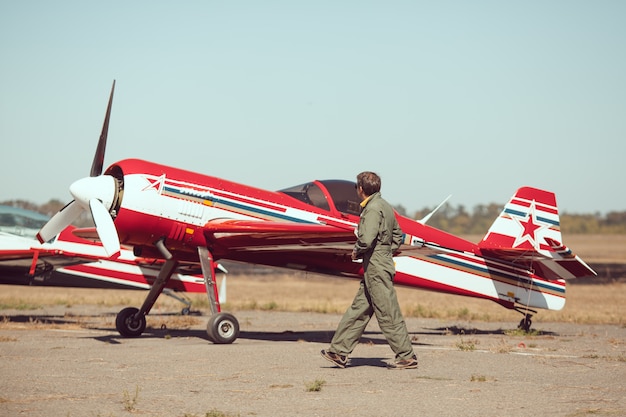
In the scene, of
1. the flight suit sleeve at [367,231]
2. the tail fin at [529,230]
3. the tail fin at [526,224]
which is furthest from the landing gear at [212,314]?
the tail fin at [526,224]


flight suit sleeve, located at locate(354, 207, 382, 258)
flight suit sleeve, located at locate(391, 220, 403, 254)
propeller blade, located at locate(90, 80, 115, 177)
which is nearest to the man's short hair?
flight suit sleeve, located at locate(354, 207, 382, 258)

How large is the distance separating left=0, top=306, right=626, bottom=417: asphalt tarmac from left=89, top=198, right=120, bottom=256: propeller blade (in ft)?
4.50

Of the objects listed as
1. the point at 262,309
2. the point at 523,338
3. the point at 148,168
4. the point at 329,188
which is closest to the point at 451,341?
the point at 523,338

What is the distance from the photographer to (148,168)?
12.0 metres

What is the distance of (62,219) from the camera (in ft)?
42.3

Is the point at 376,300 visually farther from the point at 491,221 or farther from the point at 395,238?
the point at 491,221

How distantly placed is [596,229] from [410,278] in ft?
398

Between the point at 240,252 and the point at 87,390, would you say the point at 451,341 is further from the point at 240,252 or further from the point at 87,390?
the point at 87,390

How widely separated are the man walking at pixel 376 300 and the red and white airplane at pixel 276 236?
2.46 m

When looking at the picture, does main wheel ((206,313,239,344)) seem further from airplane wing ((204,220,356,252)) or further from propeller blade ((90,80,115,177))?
propeller blade ((90,80,115,177))

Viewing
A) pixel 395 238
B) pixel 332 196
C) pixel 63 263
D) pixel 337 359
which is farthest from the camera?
pixel 63 263

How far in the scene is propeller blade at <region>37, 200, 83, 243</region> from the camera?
41.9ft

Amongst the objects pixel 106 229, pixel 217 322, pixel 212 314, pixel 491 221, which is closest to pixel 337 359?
pixel 217 322

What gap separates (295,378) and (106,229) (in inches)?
184
